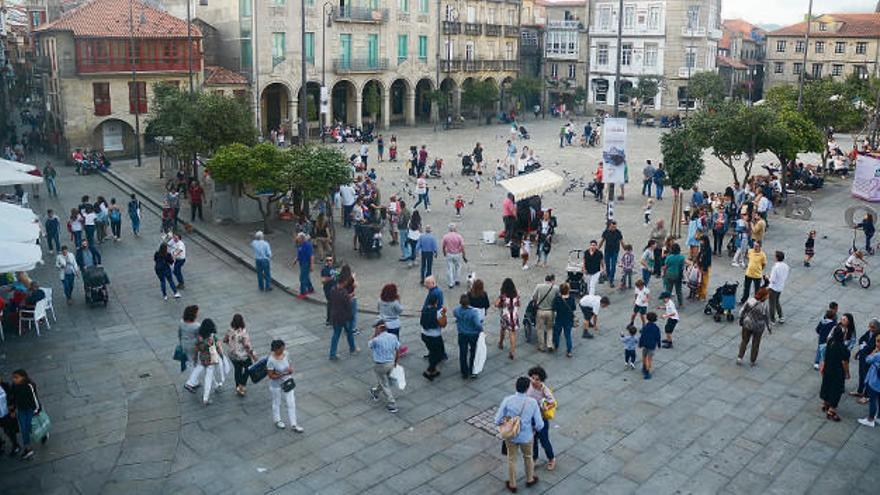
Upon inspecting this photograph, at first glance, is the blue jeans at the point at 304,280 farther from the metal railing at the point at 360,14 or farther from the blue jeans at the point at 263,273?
the metal railing at the point at 360,14

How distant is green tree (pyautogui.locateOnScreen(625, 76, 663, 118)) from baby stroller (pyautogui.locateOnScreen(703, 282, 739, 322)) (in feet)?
162

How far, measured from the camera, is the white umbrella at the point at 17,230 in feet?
44.0

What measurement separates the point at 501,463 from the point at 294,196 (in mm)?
16547

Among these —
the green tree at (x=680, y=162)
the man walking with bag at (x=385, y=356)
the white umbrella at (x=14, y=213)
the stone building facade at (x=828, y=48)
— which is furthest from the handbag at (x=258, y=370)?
the stone building facade at (x=828, y=48)

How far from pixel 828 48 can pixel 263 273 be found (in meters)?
70.4

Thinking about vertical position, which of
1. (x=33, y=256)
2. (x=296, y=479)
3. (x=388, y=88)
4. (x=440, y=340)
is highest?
(x=388, y=88)

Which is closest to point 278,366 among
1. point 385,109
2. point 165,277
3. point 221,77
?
point 165,277

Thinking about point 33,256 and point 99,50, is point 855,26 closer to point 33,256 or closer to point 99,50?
point 99,50

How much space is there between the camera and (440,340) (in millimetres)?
13133

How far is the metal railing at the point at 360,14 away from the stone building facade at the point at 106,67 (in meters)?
9.97

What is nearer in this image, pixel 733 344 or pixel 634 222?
pixel 733 344

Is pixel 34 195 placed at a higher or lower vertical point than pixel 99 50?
lower

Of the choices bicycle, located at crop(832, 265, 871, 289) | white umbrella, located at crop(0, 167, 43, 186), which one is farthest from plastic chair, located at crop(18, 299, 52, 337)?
bicycle, located at crop(832, 265, 871, 289)

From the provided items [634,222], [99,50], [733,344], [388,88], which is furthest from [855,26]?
[733,344]
